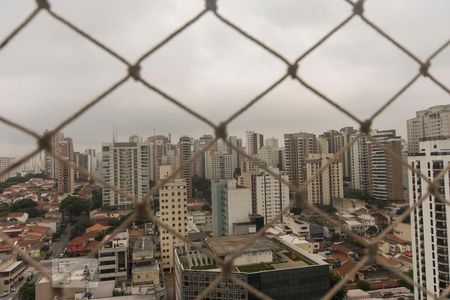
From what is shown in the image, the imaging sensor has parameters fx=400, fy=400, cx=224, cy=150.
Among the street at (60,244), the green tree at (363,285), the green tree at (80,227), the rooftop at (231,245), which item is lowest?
the green tree at (363,285)

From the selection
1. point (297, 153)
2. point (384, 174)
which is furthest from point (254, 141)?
point (384, 174)

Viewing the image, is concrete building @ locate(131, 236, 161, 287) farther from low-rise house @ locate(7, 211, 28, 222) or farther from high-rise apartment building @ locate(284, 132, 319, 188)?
high-rise apartment building @ locate(284, 132, 319, 188)

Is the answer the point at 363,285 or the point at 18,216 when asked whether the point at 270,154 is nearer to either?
the point at 18,216

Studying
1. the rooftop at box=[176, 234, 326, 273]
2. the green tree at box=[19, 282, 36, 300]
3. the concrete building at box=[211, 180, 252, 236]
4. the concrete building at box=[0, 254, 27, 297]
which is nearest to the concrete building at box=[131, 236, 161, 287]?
the rooftop at box=[176, 234, 326, 273]

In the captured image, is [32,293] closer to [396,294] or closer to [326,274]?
[326,274]

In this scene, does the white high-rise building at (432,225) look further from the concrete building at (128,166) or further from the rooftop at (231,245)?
the concrete building at (128,166)

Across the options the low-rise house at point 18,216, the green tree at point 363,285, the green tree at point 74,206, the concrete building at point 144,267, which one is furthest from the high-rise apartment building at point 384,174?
the low-rise house at point 18,216
